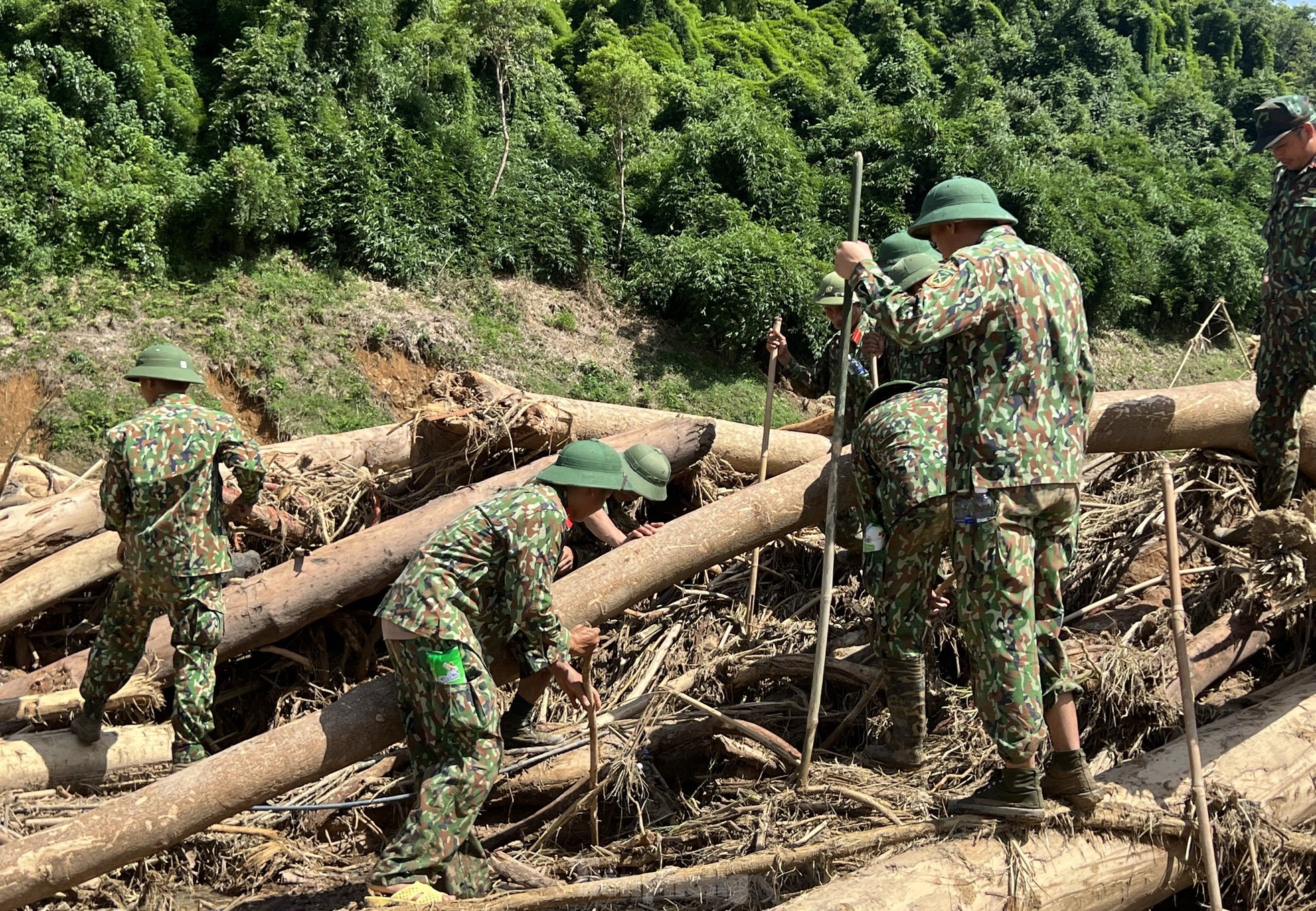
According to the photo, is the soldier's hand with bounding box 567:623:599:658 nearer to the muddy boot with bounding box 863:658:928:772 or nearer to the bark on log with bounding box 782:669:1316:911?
the muddy boot with bounding box 863:658:928:772

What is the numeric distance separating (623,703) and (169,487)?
2.35 m

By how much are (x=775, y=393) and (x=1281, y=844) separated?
41.5 ft

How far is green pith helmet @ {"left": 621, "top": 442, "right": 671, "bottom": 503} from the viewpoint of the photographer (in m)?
4.14

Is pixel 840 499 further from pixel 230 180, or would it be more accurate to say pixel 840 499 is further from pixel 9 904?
pixel 230 180

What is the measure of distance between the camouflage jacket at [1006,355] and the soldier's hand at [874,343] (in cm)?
153

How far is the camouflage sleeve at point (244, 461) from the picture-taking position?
532cm

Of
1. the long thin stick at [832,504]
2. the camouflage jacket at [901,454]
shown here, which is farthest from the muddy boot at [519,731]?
the camouflage jacket at [901,454]

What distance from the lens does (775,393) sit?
16141mm

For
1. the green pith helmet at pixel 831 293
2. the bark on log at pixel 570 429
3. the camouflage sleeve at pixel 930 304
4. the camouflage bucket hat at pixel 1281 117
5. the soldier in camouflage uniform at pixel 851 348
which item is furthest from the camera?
the bark on log at pixel 570 429

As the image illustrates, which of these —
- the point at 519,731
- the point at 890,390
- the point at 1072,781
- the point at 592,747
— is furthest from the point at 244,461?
the point at 1072,781

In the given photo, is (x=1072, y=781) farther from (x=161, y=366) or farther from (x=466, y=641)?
(x=161, y=366)

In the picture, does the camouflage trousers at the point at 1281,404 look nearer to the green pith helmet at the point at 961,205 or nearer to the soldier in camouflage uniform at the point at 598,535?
the green pith helmet at the point at 961,205

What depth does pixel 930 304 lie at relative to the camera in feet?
10.7

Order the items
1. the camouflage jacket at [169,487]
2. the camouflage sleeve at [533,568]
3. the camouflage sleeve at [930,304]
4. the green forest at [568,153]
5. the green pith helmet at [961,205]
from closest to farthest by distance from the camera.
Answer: the camouflage sleeve at [930,304] < the green pith helmet at [961,205] < the camouflage sleeve at [533,568] < the camouflage jacket at [169,487] < the green forest at [568,153]
